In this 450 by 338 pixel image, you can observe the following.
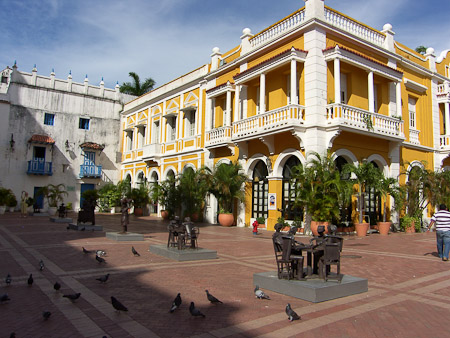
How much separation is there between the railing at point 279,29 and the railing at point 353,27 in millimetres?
1252

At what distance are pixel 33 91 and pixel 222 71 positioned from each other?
698 inches

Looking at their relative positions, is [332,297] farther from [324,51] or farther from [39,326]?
[324,51]

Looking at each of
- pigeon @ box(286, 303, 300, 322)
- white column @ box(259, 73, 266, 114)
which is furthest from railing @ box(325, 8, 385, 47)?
pigeon @ box(286, 303, 300, 322)

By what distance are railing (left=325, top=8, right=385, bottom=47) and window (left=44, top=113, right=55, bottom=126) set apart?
24433 millimetres

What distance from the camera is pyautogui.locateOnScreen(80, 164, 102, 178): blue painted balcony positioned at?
3195 cm

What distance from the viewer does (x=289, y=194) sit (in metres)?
16.8

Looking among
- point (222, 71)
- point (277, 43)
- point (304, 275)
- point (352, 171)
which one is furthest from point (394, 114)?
point (304, 275)

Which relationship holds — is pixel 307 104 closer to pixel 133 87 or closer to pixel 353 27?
Result: pixel 353 27

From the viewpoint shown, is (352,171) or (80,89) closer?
(352,171)

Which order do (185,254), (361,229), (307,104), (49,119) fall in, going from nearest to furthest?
(185,254), (361,229), (307,104), (49,119)

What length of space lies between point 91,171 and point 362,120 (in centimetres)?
2438

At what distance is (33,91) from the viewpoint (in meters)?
30.4

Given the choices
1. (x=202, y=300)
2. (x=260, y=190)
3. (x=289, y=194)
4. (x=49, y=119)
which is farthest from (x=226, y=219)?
(x=49, y=119)

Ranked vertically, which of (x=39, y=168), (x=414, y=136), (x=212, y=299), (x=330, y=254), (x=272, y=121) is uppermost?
(x=414, y=136)
